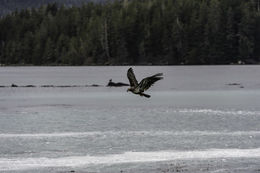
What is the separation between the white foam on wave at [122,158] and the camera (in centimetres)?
2662

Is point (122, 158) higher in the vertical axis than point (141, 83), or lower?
lower

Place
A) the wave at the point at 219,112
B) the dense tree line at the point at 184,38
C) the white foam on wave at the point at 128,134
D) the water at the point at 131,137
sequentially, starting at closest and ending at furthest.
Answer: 1. the water at the point at 131,137
2. the white foam on wave at the point at 128,134
3. the wave at the point at 219,112
4. the dense tree line at the point at 184,38

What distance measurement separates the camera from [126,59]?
7362 inches

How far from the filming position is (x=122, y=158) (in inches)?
1090

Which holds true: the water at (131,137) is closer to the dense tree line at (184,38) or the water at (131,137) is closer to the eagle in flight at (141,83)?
the eagle in flight at (141,83)

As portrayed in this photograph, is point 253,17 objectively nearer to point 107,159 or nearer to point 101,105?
point 101,105

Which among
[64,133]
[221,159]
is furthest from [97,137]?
[221,159]

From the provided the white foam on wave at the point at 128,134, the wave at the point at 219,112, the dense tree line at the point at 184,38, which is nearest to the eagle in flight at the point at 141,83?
the white foam on wave at the point at 128,134

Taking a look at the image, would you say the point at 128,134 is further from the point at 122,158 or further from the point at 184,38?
the point at 184,38

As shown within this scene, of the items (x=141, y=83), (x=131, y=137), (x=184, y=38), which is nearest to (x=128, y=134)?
(x=131, y=137)

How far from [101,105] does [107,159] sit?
94.3ft

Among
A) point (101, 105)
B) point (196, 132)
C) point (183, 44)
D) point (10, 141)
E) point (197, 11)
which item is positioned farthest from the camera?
point (197, 11)

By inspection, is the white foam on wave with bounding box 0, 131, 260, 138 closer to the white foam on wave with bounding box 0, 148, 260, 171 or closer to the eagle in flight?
the white foam on wave with bounding box 0, 148, 260, 171

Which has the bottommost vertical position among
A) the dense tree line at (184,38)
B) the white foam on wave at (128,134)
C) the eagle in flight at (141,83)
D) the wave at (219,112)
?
the dense tree line at (184,38)
